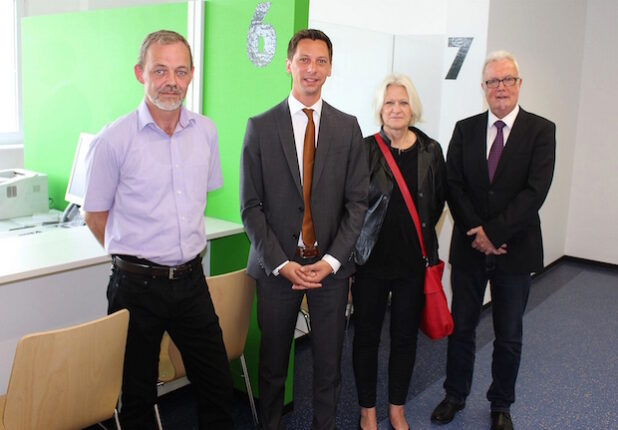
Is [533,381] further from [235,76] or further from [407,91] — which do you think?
[235,76]

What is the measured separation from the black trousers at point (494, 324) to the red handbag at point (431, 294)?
0.86 ft

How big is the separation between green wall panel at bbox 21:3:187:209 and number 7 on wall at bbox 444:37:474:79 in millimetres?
2013

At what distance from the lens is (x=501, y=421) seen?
2.83m

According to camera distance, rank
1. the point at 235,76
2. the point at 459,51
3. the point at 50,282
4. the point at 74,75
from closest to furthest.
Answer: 1. the point at 50,282
2. the point at 235,76
3. the point at 74,75
4. the point at 459,51

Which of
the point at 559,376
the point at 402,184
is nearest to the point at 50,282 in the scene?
the point at 402,184

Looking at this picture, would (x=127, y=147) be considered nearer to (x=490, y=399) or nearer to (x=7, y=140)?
(x=490, y=399)

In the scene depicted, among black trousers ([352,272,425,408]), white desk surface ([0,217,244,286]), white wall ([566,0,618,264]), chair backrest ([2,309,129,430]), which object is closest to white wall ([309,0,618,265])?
white wall ([566,0,618,264])

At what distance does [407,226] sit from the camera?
250 centimetres

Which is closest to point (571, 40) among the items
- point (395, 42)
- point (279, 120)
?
point (395, 42)

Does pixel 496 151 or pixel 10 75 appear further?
pixel 10 75

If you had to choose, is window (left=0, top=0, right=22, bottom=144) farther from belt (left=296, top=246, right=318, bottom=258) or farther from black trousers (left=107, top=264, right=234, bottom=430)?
belt (left=296, top=246, right=318, bottom=258)

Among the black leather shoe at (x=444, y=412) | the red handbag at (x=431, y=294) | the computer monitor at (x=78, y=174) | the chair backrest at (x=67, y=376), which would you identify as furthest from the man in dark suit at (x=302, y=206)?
the computer monitor at (x=78, y=174)

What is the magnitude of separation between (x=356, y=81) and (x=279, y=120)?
1.93m

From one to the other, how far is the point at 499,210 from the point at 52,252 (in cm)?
191
